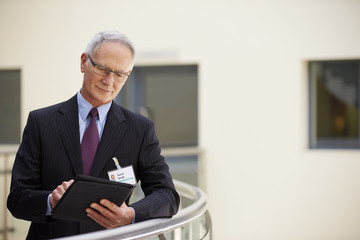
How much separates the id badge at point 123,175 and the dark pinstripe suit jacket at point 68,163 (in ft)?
0.11

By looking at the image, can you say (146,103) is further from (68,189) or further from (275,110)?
(68,189)

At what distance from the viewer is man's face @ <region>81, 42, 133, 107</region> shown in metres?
1.81

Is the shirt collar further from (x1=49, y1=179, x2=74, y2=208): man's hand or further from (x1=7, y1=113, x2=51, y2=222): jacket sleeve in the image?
(x1=49, y1=179, x2=74, y2=208): man's hand

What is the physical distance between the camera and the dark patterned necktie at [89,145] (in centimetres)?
180

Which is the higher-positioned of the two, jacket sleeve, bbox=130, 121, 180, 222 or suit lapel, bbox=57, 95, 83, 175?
suit lapel, bbox=57, 95, 83, 175

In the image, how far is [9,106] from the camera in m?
6.97

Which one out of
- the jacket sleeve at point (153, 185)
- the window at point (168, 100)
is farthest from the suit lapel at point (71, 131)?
the window at point (168, 100)

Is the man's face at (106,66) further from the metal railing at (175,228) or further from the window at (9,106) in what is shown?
the window at (9,106)

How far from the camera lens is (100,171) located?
179cm

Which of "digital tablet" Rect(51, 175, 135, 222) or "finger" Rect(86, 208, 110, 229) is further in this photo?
"finger" Rect(86, 208, 110, 229)

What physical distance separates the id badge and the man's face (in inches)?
9.3

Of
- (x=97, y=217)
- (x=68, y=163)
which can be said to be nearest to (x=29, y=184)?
(x=68, y=163)

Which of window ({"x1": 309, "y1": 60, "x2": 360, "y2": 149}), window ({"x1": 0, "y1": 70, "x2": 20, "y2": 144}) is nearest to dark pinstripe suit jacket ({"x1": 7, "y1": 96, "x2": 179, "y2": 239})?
window ({"x1": 309, "y1": 60, "x2": 360, "y2": 149})

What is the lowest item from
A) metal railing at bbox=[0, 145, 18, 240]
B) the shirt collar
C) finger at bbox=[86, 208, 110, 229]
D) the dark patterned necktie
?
metal railing at bbox=[0, 145, 18, 240]
